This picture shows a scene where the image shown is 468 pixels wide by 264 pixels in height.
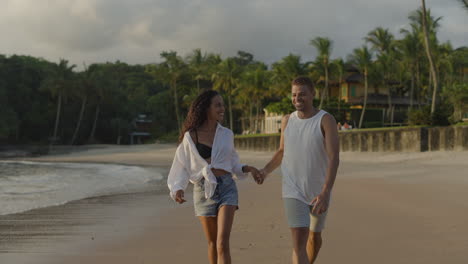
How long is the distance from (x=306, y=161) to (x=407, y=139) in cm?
2177

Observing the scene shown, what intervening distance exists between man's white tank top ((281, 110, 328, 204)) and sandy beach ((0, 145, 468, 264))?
1.70m

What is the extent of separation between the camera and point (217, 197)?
12.2 ft

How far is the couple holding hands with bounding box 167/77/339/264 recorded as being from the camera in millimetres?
3379

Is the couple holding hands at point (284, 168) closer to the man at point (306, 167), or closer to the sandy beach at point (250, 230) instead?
the man at point (306, 167)

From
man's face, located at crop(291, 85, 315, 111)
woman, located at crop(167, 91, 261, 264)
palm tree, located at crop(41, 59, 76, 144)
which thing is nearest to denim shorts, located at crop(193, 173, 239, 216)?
woman, located at crop(167, 91, 261, 264)

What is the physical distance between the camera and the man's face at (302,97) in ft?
11.4

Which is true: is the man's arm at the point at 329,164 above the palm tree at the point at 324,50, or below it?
below

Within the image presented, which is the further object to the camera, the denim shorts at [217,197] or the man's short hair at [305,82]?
the denim shorts at [217,197]

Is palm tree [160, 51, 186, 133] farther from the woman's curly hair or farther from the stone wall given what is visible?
the woman's curly hair

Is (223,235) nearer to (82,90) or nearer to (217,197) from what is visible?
(217,197)

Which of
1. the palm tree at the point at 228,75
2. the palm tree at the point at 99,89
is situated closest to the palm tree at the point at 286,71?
the palm tree at the point at 228,75

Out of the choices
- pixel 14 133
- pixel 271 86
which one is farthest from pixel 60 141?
pixel 271 86

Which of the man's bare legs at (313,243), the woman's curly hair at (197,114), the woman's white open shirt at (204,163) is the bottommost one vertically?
the man's bare legs at (313,243)

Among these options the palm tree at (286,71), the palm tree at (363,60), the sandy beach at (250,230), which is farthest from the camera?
the palm tree at (286,71)
